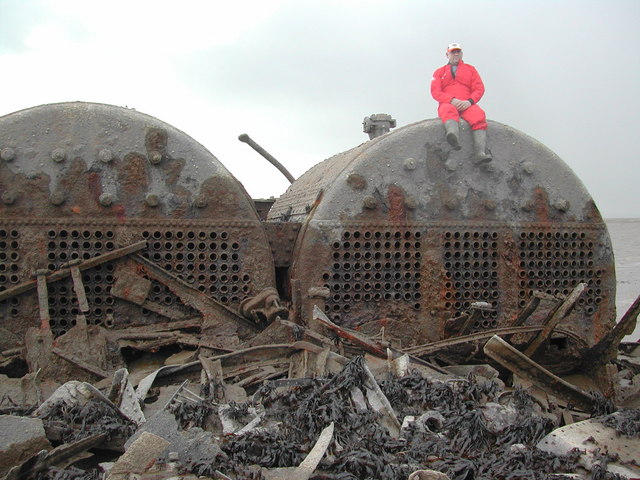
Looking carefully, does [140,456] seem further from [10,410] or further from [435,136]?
[435,136]

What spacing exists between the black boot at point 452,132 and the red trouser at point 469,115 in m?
0.06

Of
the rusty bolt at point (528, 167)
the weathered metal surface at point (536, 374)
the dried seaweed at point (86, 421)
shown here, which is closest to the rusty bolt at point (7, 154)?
the dried seaweed at point (86, 421)

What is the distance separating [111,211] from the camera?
5.91 m

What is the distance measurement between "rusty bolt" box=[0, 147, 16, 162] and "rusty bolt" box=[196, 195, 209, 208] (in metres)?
1.65

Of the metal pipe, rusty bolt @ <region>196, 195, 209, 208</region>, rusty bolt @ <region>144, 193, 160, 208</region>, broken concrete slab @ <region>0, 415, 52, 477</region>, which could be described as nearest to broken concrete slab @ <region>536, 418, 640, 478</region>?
broken concrete slab @ <region>0, 415, 52, 477</region>

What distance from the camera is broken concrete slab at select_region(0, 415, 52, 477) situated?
3.60m

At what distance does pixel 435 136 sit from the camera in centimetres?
670

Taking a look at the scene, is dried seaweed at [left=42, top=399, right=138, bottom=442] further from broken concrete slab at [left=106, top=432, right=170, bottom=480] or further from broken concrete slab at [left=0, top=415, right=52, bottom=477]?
broken concrete slab at [left=106, top=432, right=170, bottom=480]

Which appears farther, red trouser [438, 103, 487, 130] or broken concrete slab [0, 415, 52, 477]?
red trouser [438, 103, 487, 130]

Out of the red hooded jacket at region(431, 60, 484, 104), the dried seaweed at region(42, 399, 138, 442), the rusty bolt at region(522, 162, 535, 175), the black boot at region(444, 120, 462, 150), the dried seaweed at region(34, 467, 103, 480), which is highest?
the red hooded jacket at region(431, 60, 484, 104)

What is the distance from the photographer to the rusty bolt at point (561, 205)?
6812 millimetres

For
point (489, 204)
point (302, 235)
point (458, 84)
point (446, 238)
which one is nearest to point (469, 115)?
point (458, 84)

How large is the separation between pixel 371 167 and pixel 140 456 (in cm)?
385

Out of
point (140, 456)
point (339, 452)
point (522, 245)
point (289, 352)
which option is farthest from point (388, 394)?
point (522, 245)
